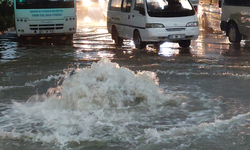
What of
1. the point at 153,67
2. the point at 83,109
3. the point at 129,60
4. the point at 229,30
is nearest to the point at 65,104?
the point at 83,109

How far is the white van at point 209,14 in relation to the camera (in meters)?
19.0

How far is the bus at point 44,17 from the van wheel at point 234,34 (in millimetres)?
6007

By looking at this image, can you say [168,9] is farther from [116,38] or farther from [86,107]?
[86,107]

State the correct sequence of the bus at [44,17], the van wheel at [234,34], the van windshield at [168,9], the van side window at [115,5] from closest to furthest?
the van windshield at [168,9] → the van wheel at [234,34] → the van side window at [115,5] → the bus at [44,17]

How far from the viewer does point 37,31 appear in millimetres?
16469

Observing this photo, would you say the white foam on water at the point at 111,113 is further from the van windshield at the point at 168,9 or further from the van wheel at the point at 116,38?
the van wheel at the point at 116,38

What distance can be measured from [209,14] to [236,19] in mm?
5466

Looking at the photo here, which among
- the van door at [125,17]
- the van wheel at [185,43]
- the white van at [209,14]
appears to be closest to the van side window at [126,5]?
the van door at [125,17]

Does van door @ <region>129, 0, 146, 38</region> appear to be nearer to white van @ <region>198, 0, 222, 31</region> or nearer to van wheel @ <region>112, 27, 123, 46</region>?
van wheel @ <region>112, 27, 123, 46</region>

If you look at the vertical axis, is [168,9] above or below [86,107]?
above

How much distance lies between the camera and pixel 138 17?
13688mm

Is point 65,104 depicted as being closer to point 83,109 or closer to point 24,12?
point 83,109

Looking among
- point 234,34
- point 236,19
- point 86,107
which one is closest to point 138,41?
point 236,19

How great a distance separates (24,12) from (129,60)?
6.61m
